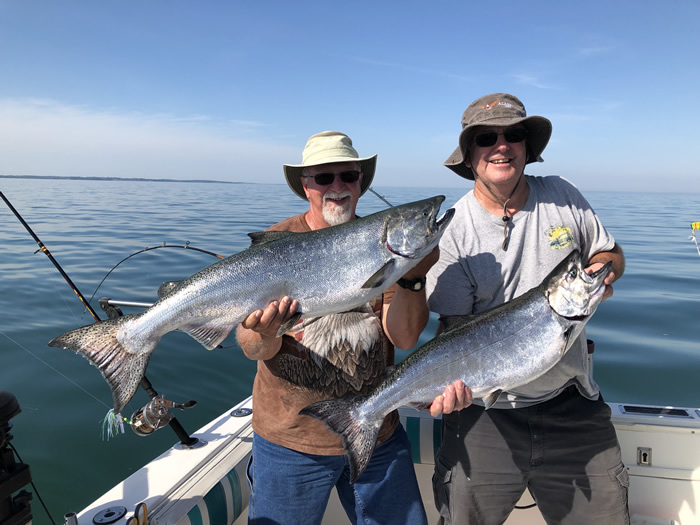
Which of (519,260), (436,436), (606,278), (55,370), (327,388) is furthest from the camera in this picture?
(55,370)

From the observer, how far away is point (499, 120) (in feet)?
10.0

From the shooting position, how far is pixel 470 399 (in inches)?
109

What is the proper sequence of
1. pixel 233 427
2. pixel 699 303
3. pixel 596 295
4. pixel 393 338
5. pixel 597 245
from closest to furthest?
pixel 596 295 → pixel 393 338 → pixel 597 245 → pixel 233 427 → pixel 699 303

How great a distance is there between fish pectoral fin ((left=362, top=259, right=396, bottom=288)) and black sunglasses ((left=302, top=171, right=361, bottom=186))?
667 mm

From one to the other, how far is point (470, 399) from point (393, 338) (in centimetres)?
58

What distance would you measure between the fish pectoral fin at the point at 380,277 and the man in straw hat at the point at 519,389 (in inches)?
23.3

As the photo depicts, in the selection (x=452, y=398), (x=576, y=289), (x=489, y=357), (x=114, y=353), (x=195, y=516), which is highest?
(x=576, y=289)

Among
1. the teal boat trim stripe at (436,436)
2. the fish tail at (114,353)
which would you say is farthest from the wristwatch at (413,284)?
the teal boat trim stripe at (436,436)

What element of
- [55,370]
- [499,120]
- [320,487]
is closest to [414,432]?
[320,487]

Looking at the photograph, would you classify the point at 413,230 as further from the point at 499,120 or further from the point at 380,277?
the point at 499,120

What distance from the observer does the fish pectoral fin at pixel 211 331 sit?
2732 millimetres

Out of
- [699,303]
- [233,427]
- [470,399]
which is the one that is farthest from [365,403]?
[699,303]

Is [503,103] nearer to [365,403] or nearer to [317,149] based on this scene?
[317,149]

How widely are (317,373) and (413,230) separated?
105 cm
